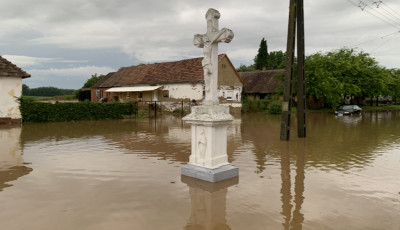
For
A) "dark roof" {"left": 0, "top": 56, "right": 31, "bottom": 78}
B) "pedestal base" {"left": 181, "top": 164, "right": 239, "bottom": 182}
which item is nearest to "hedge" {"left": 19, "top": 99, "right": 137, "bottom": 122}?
"dark roof" {"left": 0, "top": 56, "right": 31, "bottom": 78}

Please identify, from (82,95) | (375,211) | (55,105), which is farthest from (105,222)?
(82,95)

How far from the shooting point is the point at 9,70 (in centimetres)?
1892

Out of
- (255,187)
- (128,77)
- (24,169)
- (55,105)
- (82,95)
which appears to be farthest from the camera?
(82,95)

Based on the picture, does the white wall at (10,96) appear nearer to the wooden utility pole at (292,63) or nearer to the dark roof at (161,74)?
the dark roof at (161,74)

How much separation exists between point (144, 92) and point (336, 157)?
28534mm

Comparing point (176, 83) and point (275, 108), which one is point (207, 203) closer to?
point (275, 108)

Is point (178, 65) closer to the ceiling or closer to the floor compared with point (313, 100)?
closer to the ceiling

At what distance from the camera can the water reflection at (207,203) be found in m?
4.47

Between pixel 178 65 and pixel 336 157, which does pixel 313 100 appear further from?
pixel 336 157

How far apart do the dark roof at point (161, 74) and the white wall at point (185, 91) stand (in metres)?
0.61

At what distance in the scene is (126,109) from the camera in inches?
989

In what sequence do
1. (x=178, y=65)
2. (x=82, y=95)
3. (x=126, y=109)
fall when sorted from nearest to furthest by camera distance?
(x=126, y=109) < (x=178, y=65) < (x=82, y=95)

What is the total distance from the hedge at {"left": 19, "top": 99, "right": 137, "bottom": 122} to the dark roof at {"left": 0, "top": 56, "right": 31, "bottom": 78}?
1767mm

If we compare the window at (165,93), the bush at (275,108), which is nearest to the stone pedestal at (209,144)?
the bush at (275,108)
